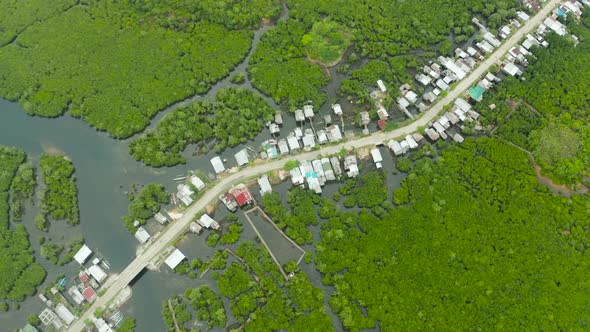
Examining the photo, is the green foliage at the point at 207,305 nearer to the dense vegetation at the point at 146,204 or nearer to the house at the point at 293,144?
the dense vegetation at the point at 146,204

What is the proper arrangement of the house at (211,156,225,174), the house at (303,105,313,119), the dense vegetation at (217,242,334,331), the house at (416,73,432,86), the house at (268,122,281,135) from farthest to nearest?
1. the house at (416,73,432,86)
2. the house at (303,105,313,119)
3. the house at (268,122,281,135)
4. the house at (211,156,225,174)
5. the dense vegetation at (217,242,334,331)

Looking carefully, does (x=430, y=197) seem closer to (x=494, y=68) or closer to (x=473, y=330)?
(x=473, y=330)

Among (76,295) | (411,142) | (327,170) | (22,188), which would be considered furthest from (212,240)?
(411,142)

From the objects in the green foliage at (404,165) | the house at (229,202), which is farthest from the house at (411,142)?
the house at (229,202)

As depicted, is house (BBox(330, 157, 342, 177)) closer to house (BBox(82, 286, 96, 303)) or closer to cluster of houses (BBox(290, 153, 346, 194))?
cluster of houses (BBox(290, 153, 346, 194))

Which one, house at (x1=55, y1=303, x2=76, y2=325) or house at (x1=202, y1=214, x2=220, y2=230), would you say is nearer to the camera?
house at (x1=55, y1=303, x2=76, y2=325)

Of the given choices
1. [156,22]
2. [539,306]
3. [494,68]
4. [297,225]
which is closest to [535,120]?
[494,68]

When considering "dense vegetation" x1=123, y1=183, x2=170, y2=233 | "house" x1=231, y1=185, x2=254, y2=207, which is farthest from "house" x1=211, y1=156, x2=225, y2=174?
"dense vegetation" x1=123, y1=183, x2=170, y2=233

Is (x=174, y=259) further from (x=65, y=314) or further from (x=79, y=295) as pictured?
(x=65, y=314)
